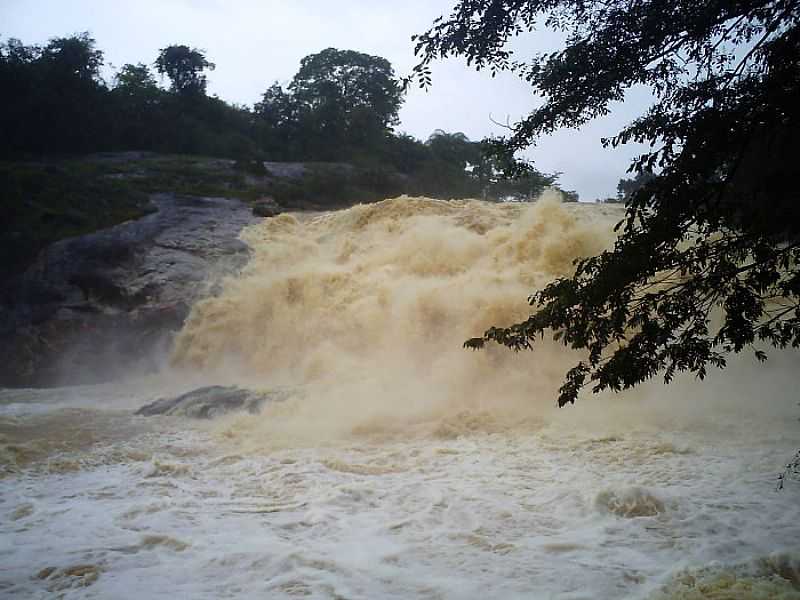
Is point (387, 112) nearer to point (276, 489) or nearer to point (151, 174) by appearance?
point (151, 174)

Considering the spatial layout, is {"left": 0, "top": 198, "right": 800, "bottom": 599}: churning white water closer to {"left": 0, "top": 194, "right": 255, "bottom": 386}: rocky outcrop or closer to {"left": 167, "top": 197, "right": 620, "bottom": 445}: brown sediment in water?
{"left": 167, "top": 197, "right": 620, "bottom": 445}: brown sediment in water

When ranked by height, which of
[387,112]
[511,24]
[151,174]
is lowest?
[511,24]

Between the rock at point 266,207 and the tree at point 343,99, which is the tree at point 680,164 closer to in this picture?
the rock at point 266,207

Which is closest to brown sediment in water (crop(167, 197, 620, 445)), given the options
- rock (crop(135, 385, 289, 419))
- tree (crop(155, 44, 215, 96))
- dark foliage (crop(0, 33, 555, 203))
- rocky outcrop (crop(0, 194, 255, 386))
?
rock (crop(135, 385, 289, 419))

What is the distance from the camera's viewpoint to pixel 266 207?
61.8ft

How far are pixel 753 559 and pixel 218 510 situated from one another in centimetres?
402

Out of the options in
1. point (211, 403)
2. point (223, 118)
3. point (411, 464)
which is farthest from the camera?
point (223, 118)

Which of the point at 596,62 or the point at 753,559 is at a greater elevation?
the point at 596,62

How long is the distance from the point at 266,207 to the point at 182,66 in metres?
19.0

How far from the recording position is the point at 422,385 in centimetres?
956

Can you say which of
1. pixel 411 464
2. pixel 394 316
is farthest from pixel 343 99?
pixel 411 464

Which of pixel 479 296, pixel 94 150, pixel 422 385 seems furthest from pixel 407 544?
pixel 94 150

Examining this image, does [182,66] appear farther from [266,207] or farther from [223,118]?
[266,207]

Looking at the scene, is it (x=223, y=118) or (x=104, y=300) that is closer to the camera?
(x=104, y=300)
